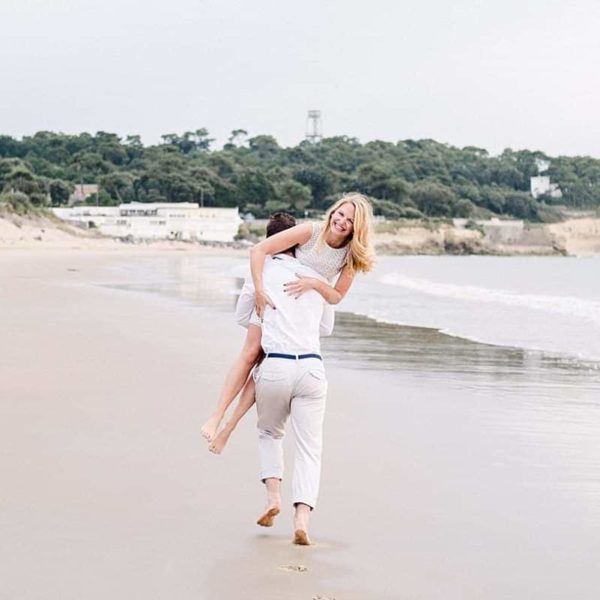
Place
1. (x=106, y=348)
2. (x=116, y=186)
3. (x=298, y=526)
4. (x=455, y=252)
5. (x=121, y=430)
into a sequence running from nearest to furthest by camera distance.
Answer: (x=298, y=526)
(x=121, y=430)
(x=106, y=348)
(x=116, y=186)
(x=455, y=252)

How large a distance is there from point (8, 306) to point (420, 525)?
1368cm

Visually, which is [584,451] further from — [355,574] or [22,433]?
[22,433]

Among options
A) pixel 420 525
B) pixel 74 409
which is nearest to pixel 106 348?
pixel 74 409

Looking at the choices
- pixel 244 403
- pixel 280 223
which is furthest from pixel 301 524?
pixel 280 223

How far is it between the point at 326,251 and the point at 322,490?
1.27 m

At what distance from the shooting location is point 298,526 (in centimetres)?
428

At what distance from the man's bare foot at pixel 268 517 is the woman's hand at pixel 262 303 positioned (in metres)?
0.75

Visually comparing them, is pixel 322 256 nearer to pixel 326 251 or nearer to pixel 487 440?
pixel 326 251

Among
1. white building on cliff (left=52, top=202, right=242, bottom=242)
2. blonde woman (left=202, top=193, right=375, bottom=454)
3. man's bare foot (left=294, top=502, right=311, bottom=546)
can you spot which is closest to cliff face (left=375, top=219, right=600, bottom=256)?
white building on cliff (left=52, top=202, right=242, bottom=242)

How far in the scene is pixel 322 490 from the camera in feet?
17.0

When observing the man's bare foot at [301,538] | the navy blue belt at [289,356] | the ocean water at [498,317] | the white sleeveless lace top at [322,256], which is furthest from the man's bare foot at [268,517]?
the ocean water at [498,317]

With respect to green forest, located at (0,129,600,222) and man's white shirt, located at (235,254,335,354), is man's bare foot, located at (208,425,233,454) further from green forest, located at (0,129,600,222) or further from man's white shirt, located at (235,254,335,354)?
green forest, located at (0,129,600,222)

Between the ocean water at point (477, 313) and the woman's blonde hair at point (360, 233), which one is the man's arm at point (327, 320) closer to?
the woman's blonde hair at point (360, 233)

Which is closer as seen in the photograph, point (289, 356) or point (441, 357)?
point (289, 356)
